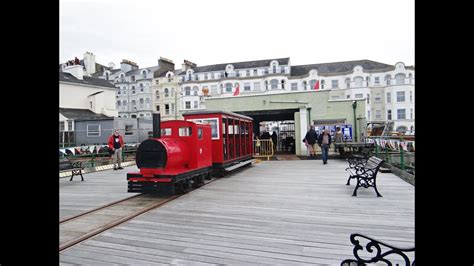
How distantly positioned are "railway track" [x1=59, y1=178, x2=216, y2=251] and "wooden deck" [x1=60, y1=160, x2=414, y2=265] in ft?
0.65

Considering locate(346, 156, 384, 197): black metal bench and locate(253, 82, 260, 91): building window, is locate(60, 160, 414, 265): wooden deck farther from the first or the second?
locate(253, 82, 260, 91): building window

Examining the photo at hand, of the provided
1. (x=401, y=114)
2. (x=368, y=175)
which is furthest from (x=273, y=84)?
(x=368, y=175)

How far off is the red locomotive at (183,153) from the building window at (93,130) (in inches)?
724

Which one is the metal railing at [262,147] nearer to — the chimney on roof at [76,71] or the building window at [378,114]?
the chimney on roof at [76,71]

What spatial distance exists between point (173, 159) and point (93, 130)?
71.3ft

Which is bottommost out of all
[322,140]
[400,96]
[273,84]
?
[322,140]

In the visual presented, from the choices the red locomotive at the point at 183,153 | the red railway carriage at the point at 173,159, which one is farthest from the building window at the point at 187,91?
the red railway carriage at the point at 173,159

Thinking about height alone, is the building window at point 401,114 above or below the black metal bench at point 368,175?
above

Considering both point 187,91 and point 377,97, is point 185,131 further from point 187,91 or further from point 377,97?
point 187,91

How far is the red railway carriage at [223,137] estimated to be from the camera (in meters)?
10.7

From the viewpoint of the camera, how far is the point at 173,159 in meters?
7.89
